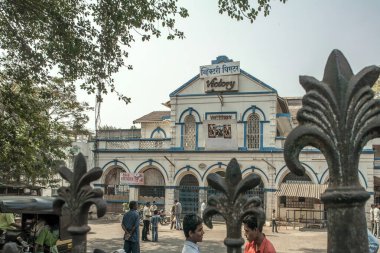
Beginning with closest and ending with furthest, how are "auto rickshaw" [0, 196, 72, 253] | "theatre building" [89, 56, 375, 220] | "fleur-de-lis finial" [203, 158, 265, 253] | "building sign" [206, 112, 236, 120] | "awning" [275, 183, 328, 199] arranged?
"fleur-de-lis finial" [203, 158, 265, 253] < "auto rickshaw" [0, 196, 72, 253] < "awning" [275, 183, 328, 199] < "theatre building" [89, 56, 375, 220] < "building sign" [206, 112, 236, 120]

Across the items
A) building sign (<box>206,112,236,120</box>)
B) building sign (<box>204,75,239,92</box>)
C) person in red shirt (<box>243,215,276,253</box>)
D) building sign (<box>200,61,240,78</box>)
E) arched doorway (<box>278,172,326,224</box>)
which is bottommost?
arched doorway (<box>278,172,326,224</box>)

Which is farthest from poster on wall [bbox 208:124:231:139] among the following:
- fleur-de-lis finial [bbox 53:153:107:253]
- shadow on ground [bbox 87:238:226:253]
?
fleur-de-lis finial [bbox 53:153:107:253]

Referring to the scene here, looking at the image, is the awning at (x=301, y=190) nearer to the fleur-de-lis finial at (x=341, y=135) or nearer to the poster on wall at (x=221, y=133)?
the poster on wall at (x=221, y=133)

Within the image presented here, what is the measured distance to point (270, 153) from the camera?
79.6ft

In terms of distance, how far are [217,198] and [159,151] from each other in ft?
79.7

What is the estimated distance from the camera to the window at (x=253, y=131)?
977 inches

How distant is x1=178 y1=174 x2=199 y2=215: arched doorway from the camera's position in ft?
83.4

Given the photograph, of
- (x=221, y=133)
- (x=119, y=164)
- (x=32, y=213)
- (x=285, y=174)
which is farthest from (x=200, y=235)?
(x=119, y=164)

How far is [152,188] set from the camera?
26969 mm

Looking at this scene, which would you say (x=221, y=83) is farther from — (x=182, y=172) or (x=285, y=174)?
(x=285, y=174)

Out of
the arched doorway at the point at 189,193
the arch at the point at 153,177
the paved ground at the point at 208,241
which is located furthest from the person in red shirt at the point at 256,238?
the arch at the point at 153,177

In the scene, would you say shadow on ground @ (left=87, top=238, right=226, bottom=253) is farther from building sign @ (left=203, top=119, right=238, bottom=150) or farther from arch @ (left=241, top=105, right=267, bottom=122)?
arch @ (left=241, top=105, right=267, bottom=122)

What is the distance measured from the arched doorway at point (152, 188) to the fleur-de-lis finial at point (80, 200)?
947 inches

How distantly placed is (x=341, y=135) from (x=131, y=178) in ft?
83.5
